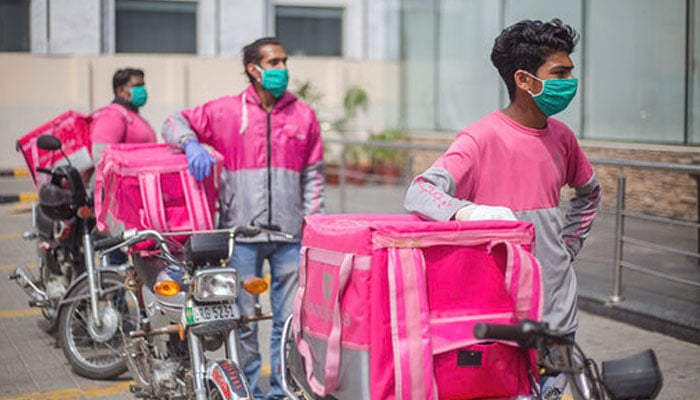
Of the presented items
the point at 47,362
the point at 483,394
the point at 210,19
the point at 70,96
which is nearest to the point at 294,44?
the point at 210,19

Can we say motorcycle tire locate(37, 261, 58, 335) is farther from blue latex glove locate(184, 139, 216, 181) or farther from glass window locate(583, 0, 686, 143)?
glass window locate(583, 0, 686, 143)

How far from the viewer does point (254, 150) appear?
5414mm

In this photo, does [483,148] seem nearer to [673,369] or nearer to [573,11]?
[673,369]

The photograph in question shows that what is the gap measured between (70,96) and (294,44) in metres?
5.08

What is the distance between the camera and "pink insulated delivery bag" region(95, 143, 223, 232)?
522 cm

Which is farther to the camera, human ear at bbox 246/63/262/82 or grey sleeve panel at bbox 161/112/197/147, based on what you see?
human ear at bbox 246/63/262/82

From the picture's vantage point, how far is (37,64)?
19234mm

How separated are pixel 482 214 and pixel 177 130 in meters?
2.62

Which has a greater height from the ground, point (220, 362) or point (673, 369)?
point (220, 362)

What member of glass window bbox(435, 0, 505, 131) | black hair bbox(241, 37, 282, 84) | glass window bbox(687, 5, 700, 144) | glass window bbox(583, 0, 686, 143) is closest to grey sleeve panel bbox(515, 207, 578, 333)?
black hair bbox(241, 37, 282, 84)

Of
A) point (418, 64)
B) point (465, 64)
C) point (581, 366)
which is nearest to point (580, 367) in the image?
point (581, 366)

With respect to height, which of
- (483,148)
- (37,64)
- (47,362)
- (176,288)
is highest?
(37,64)

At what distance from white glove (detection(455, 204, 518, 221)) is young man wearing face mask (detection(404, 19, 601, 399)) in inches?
12.6

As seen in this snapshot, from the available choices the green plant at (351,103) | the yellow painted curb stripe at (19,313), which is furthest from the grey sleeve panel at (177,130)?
the green plant at (351,103)
